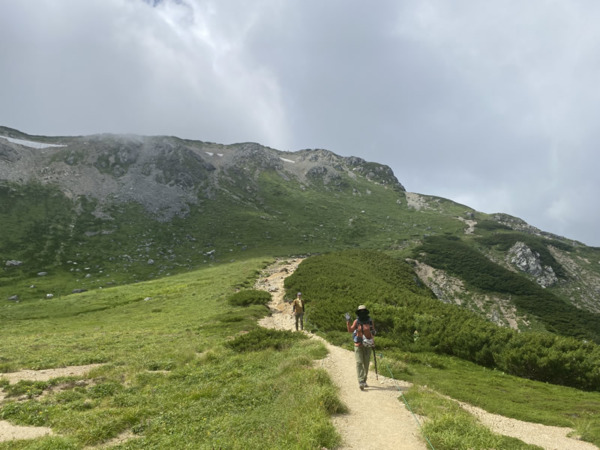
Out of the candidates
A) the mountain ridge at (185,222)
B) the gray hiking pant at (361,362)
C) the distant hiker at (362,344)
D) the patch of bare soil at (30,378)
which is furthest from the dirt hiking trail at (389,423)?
the mountain ridge at (185,222)

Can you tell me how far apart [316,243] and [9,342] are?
10144 centimetres

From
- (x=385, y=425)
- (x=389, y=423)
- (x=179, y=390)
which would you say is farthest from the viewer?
(x=179, y=390)

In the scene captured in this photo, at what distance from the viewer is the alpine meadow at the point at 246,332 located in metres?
11.8

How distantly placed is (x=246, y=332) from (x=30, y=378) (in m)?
14.8

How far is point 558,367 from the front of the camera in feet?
60.2

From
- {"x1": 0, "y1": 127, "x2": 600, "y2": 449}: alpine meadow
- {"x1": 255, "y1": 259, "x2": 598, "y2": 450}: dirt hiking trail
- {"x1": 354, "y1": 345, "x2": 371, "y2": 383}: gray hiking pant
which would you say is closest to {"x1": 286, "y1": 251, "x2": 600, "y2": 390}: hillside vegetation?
{"x1": 0, "y1": 127, "x2": 600, "y2": 449}: alpine meadow

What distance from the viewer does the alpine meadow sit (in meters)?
11.8

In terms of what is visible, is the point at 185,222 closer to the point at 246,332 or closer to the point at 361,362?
the point at 246,332

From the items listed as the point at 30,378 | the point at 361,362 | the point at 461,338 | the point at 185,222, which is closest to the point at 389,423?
the point at 361,362

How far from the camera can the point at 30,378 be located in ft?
58.4

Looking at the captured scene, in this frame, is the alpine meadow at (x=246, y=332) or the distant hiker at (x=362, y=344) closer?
the alpine meadow at (x=246, y=332)

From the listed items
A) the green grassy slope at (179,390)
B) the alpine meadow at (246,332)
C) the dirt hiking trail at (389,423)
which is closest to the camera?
the dirt hiking trail at (389,423)

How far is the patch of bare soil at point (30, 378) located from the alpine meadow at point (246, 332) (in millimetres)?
190

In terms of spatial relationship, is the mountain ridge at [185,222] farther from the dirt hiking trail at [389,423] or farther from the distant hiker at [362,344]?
the distant hiker at [362,344]
